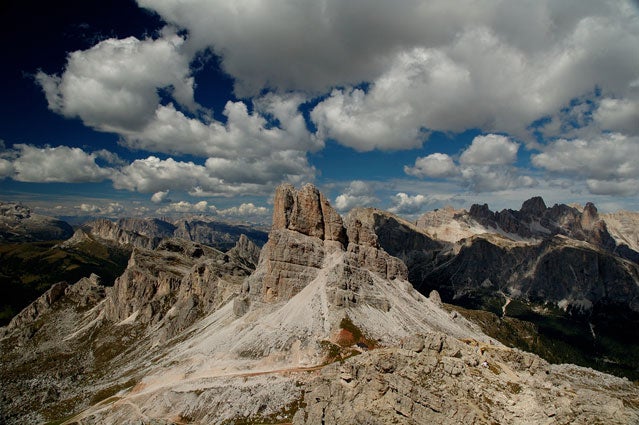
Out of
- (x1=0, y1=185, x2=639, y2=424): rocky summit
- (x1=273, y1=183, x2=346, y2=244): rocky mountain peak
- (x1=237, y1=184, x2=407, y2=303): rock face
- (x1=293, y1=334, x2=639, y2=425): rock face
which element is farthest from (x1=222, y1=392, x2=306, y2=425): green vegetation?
(x1=273, y1=183, x2=346, y2=244): rocky mountain peak

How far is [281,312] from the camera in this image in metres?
115

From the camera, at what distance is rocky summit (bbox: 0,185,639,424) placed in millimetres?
40125

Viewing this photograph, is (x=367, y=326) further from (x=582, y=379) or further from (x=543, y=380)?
(x=543, y=380)

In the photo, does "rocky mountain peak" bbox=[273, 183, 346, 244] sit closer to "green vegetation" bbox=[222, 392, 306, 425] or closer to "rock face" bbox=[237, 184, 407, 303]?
"rock face" bbox=[237, 184, 407, 303]

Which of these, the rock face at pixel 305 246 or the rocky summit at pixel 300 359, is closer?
the rocky summit at pixel 300 359

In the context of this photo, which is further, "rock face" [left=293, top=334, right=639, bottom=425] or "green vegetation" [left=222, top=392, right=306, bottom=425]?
"green vegetation" [left=222, top=392, right=306, bottom=425]

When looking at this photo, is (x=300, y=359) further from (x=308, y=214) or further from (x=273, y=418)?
(x=308, y=214)

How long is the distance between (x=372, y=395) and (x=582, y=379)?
62994 millimetres

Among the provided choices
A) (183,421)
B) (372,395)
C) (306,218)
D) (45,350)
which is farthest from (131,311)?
(372,395)

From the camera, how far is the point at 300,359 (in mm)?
88625

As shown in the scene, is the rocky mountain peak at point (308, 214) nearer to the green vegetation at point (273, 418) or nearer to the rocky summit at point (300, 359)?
the rocky summit at point (300, 359)

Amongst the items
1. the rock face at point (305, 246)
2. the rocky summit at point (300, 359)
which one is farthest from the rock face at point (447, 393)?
the rock face at point (305, 246)

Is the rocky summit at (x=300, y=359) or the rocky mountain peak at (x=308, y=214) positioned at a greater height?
the rocky mountain peak at (x=308, y=214)

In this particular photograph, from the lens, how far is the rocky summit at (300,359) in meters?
40.1
